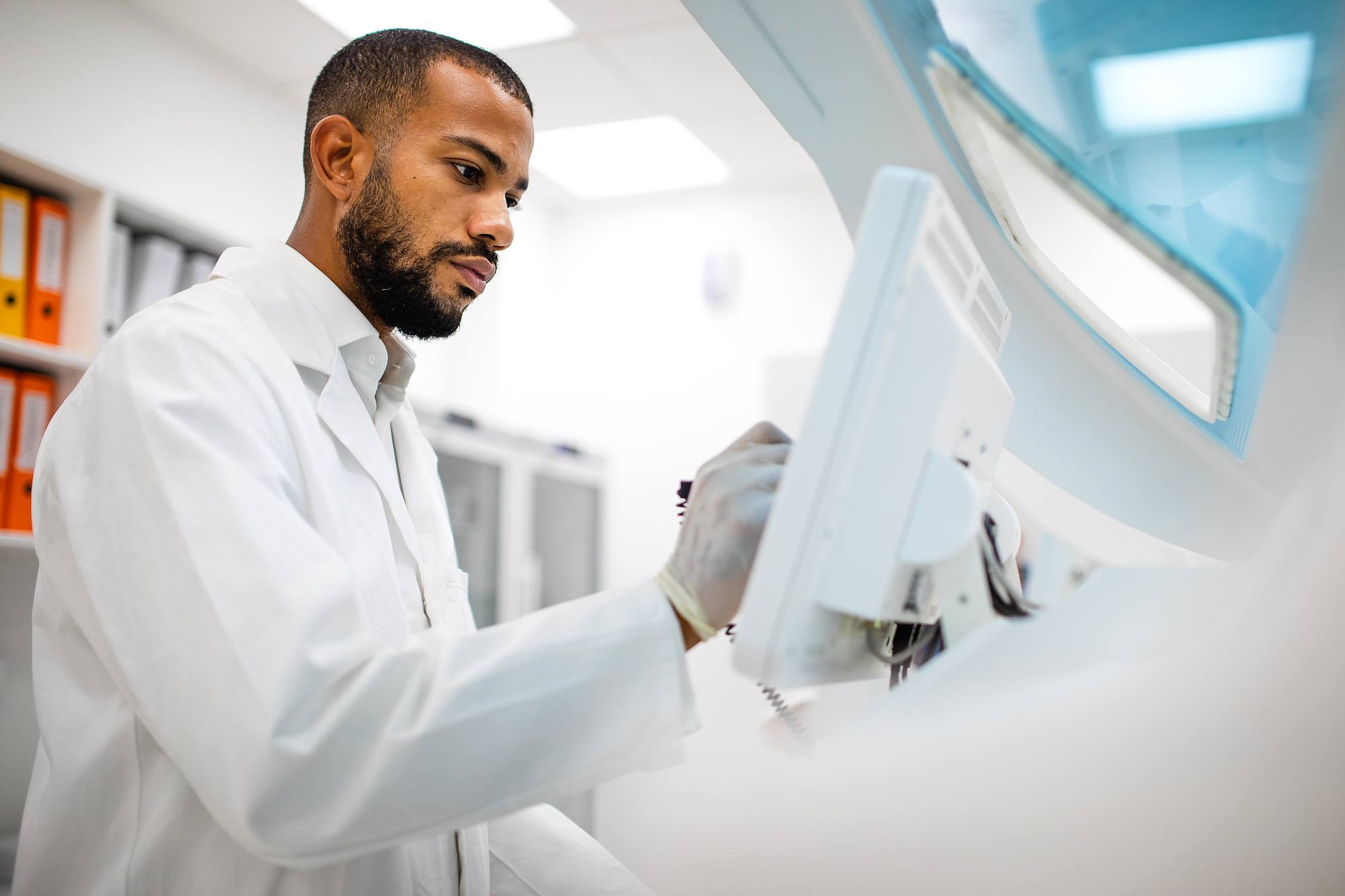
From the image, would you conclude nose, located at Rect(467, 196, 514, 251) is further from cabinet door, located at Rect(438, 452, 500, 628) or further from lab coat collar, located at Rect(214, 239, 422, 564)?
cabinet door, located at Rect(438, 452, 500, 628)

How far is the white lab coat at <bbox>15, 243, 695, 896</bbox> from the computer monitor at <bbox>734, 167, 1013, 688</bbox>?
0.16 metres

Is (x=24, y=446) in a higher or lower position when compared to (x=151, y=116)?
lower

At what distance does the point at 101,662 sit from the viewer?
2.82 ft

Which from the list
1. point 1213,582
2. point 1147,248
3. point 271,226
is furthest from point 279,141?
point 1213,582

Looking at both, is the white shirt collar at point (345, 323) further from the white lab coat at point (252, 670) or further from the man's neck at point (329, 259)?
the white lab coat at point (252, 670)

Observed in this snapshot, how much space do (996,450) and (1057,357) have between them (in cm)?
23

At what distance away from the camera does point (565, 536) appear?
3.54m

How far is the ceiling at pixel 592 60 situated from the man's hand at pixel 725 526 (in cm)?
213

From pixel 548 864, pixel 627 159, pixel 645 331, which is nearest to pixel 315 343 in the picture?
pixel 548 864

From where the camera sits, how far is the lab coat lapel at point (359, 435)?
96cm

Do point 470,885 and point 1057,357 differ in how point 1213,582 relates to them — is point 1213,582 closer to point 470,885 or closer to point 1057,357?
point 1057,357

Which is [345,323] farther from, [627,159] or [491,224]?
[627,159]

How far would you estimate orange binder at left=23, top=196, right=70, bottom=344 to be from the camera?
1.81 meters

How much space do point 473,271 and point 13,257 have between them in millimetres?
1134
